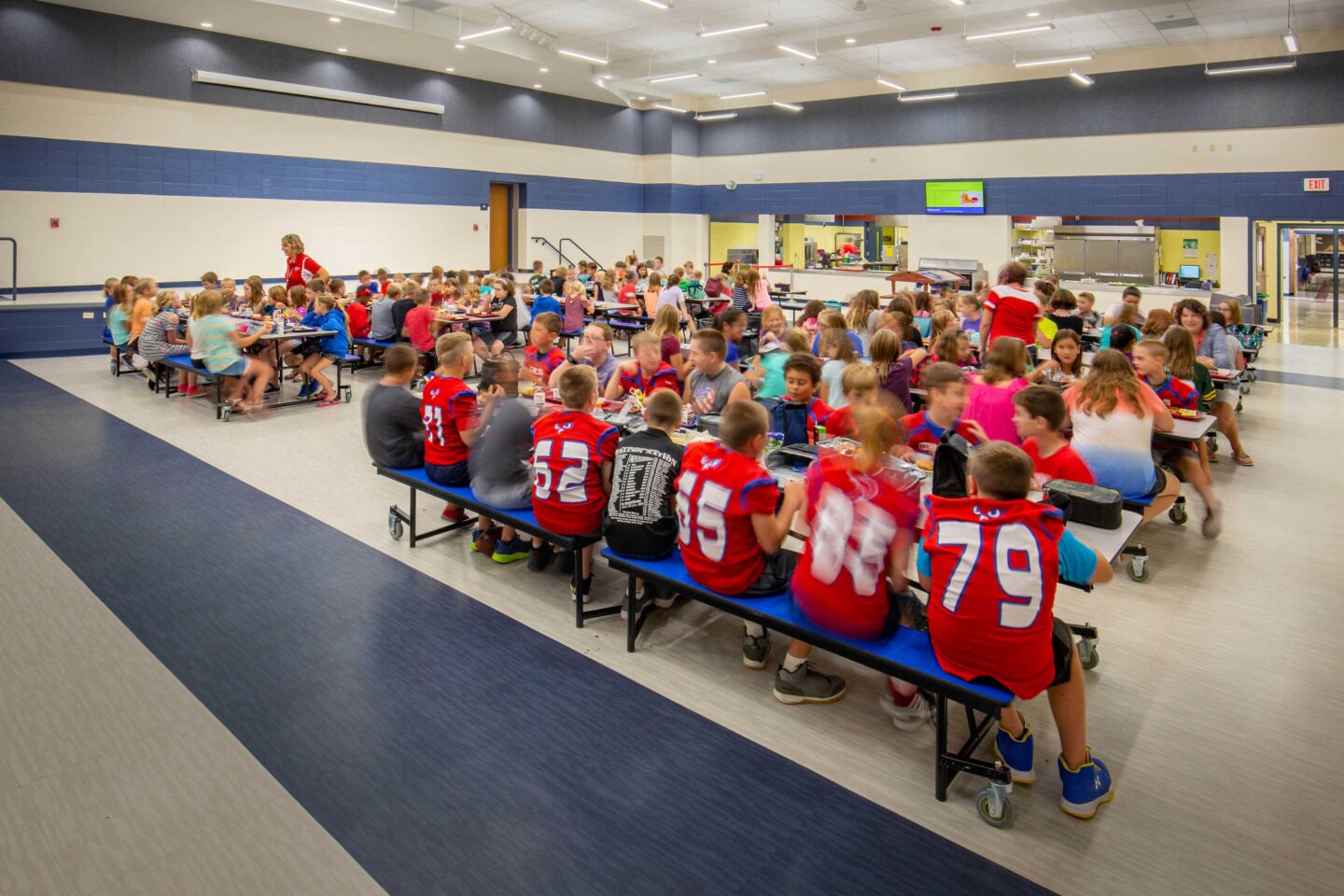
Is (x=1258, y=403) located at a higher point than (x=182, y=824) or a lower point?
higher

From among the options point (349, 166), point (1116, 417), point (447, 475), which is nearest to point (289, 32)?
point (349, 166)

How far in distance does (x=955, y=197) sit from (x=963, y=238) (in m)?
0.87

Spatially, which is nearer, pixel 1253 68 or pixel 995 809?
pixel 995 809

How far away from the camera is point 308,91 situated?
1479 centimetres

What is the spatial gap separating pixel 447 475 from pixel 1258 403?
8.76 m

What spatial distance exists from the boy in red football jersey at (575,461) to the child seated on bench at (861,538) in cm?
117

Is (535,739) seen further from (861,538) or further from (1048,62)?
(1048,62)

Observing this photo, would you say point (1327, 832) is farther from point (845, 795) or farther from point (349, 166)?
point (349, 166)

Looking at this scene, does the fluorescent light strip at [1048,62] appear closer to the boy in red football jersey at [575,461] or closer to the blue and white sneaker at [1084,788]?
the boy in red football jersey at [575,461]

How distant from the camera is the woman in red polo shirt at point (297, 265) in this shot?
1065 centimetres

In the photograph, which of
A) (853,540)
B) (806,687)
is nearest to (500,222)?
(806,687)

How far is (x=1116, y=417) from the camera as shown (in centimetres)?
416

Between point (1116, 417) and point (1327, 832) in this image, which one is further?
point (1116, 417)

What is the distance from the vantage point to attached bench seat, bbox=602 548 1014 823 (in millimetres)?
2578
